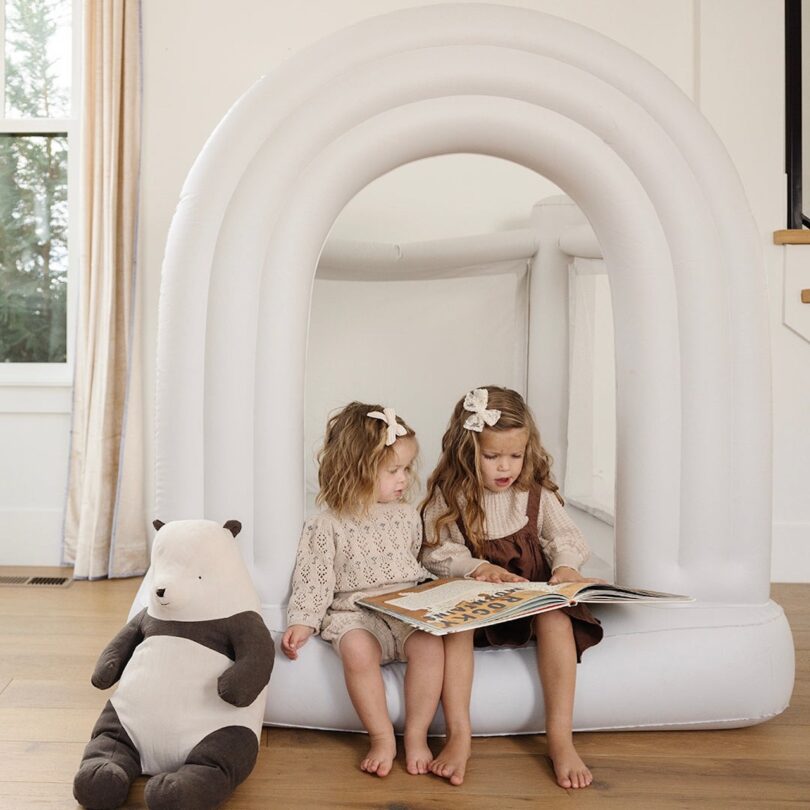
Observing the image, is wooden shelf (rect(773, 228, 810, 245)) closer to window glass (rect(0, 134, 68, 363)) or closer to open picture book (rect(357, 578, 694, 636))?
open picture book (rect(357, 578, 694, 636))

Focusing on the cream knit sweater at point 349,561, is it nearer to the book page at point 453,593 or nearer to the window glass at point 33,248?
the book page at point 453,593

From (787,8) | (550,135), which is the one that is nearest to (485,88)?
(550,135)

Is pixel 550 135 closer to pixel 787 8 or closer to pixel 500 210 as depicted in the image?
pixel 500 210

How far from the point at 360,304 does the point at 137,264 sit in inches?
32.0

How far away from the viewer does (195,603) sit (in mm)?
1202

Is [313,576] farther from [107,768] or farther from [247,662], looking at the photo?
[107,768]

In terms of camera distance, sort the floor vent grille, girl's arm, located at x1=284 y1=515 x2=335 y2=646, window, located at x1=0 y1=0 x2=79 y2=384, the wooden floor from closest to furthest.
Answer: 1. the wooden floor
2. girl's arm, located at x1=284 y1=515 x2=335 y2=646
3. the floor vent grille
4. window, located at x1=0 y1=0 x2=79 y2=384

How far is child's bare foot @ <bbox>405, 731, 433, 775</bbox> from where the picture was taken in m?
1.22

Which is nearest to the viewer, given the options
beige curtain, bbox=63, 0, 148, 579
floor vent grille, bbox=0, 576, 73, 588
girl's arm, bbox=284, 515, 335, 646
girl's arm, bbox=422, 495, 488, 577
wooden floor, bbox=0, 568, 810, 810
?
wooden floor, bbox=0, 568, 810, 810

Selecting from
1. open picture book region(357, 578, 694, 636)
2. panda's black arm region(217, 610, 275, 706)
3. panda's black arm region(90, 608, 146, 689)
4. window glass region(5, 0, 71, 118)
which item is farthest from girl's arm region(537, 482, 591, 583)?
window glass region(5, 0, 71, 118)

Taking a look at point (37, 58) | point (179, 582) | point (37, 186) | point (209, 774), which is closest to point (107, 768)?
point (209, 774)

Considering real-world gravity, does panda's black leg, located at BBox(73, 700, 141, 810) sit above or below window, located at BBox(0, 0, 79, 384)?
below

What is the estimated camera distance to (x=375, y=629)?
4.43ft

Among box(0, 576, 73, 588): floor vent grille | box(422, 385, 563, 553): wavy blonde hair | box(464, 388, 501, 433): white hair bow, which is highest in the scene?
box(464, 388, 501, 433): white hair bow
